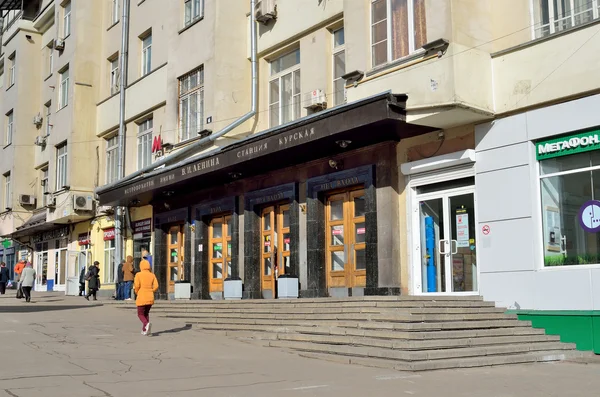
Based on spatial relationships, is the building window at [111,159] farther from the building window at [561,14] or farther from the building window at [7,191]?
the building window at [561,14]

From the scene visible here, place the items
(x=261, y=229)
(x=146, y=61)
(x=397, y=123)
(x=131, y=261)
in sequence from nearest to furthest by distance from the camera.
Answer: (x=397, y=123)
(x=261, y=229)
(x=131, y=261)
(x=146, y=61)

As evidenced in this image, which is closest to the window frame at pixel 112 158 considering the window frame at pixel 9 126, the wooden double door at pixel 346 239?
the window frame at pixel 9 126

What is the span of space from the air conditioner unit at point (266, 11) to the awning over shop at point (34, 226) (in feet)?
55.7

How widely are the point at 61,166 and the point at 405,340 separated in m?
24.6

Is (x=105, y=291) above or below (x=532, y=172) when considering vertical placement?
below

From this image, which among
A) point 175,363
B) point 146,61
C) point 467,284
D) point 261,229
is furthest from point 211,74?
point 175,363

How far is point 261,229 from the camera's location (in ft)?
66.5

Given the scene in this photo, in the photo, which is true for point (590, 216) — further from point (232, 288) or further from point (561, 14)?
point (232, 288)

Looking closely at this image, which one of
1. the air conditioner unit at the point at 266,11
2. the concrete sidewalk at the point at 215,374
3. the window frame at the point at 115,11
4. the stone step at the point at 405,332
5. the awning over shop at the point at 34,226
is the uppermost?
the window frame at the point at 115,11

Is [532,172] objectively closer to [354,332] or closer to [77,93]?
[354,332]

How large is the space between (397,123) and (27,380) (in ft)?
28.5

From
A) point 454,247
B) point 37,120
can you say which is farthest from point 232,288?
point 37,120

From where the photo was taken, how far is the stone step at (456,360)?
9.96 m

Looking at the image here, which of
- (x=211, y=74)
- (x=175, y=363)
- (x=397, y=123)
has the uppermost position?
(x=211, y=74)
